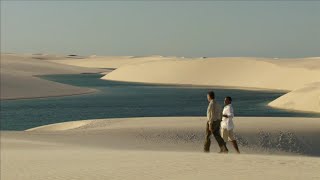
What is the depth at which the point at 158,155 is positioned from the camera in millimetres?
12430

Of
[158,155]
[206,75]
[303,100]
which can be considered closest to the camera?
[158,155]

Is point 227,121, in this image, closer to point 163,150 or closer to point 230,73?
point 163,150

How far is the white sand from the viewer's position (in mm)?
9922

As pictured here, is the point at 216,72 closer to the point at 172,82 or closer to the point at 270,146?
the point at 172,82

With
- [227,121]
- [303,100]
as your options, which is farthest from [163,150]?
[303,100]

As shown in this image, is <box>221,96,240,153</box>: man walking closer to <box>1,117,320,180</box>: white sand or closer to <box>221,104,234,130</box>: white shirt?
<box>221,104,234,130</box>: white shirt

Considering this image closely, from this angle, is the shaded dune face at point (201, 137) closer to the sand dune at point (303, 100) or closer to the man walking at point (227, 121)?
the man walking at point (227, 121)

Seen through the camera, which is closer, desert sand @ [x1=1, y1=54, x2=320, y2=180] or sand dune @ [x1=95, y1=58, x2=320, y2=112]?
desert sand @ [x1=1, y1=54, x2=320, y2=180]

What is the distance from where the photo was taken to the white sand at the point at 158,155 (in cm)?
992

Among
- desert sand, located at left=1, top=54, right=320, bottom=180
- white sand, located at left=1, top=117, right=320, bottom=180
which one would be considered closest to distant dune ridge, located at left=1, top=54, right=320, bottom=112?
desert sand, located at left=1, top=54, right=320, bottom=180

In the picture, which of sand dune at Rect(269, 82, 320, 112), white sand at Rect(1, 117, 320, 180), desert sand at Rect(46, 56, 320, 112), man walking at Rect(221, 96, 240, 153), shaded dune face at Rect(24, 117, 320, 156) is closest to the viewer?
white sand at Rect(1, 117, 320, 180)

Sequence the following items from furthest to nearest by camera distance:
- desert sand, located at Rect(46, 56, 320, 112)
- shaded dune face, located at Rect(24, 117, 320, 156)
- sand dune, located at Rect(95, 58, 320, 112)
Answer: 1. sand dune, located at Rect(95, 58, 320, 112)
2. desert sand, located at Rect(46, 56, 320, 112)
3. shaded dune face, located at Rect(24, 117, 320, 156)

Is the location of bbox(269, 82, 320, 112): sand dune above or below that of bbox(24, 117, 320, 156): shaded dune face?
above

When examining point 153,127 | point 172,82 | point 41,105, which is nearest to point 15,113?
point 41,105
